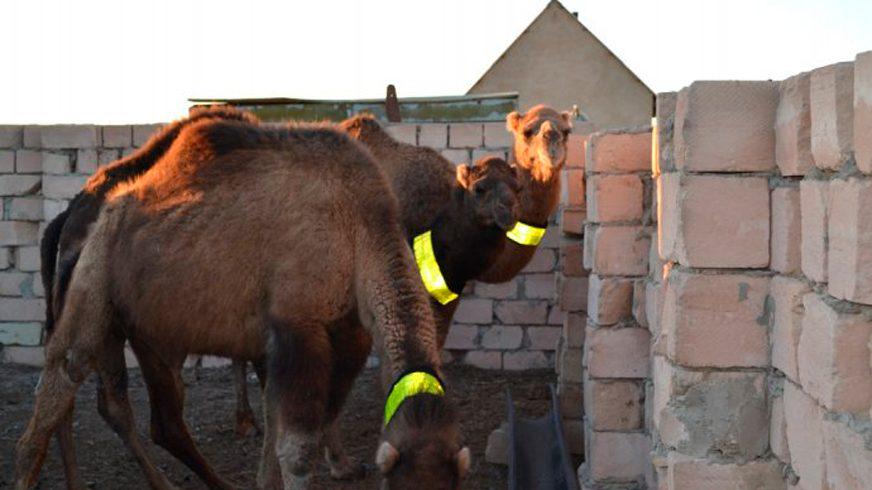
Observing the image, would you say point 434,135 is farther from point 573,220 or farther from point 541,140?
point 573,220

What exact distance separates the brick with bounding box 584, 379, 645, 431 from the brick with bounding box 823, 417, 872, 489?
9.64 feet

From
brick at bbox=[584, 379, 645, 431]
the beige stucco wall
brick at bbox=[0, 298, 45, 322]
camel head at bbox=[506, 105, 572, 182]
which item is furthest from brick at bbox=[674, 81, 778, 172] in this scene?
the beige stucco wall

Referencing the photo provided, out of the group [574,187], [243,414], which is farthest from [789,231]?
[243,414]

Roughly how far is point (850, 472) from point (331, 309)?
10.3 ft

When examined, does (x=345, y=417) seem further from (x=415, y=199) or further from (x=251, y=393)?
(x=415, y=199)

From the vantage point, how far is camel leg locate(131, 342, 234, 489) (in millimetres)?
6973

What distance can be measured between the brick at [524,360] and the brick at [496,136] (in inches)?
91.7

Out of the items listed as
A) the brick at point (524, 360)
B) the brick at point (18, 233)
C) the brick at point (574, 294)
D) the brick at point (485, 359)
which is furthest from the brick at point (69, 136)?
the brick at point (574, 294)

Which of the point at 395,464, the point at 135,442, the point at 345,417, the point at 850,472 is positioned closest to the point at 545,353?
the point at 345,417

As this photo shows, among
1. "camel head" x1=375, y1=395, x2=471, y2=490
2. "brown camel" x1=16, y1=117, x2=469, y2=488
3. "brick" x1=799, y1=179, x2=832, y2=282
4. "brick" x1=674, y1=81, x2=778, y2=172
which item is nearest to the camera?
"brick" x1=799, y1=179, x2=832, y2=282

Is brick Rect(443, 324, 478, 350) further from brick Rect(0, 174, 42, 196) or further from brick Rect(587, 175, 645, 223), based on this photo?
brick Rect(587, 175, 645, 223)

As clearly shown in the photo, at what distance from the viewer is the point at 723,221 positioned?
13.1 feet

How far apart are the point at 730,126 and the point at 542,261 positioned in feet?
23.7

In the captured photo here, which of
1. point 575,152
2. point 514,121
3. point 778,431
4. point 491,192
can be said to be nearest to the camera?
point 778,431
